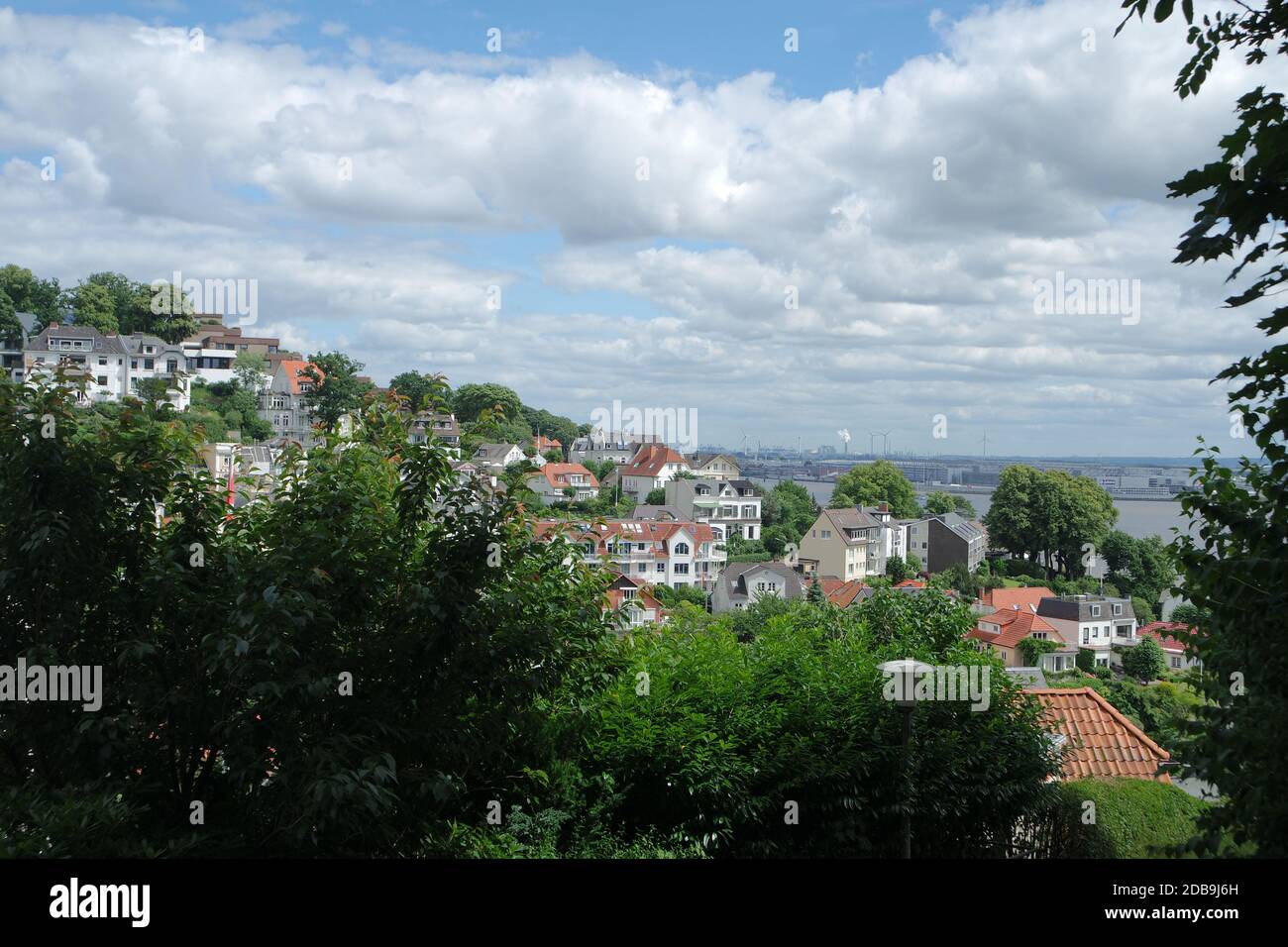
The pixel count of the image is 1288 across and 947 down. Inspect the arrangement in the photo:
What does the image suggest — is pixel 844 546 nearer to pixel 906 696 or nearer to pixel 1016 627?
pixel 1016 627

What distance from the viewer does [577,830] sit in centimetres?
604

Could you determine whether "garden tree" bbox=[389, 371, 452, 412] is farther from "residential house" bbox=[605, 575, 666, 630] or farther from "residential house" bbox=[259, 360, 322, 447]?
"residential house" bbox=[259, 360, 322, 447]

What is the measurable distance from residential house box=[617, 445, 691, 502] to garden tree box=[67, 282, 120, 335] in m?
45.5

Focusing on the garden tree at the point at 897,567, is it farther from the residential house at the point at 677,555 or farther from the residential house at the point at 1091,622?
the residential house at the point at 1091,622

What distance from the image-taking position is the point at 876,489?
268ft

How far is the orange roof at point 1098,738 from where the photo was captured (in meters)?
9.52

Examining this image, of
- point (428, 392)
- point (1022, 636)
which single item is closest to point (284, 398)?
point (1022, 636)

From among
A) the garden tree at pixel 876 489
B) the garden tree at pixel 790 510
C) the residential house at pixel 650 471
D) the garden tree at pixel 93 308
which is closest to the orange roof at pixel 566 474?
the residential house at pixel 650 471

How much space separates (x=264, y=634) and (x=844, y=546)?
2667 inches

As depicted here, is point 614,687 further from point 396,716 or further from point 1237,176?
point 1237,176

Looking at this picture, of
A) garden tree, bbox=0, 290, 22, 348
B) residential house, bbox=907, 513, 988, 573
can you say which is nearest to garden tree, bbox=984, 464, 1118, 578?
A: residential house, bbox=907, 513, 988, 573

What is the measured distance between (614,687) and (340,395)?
44.1 m

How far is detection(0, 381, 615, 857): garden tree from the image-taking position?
4.61m
